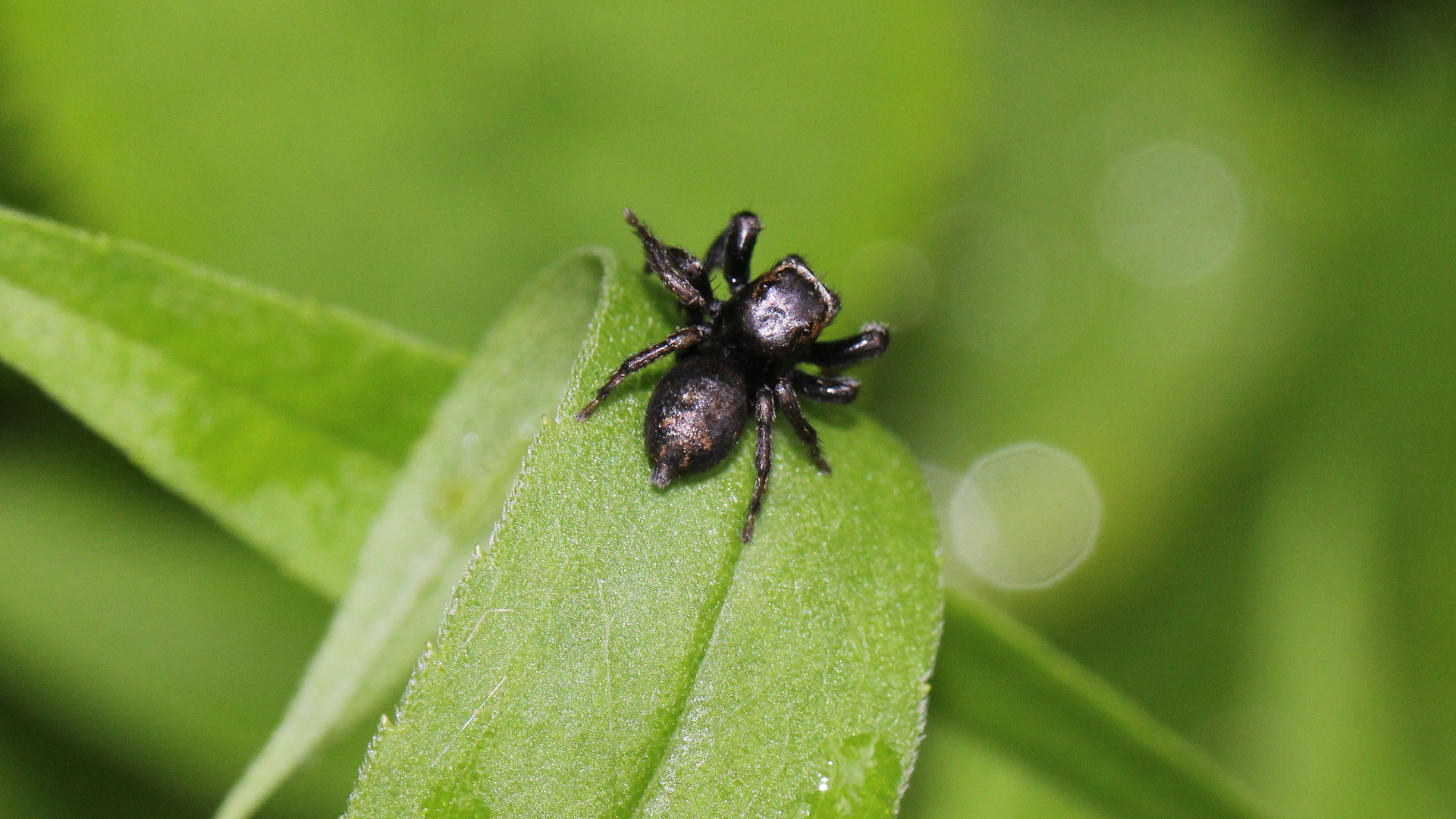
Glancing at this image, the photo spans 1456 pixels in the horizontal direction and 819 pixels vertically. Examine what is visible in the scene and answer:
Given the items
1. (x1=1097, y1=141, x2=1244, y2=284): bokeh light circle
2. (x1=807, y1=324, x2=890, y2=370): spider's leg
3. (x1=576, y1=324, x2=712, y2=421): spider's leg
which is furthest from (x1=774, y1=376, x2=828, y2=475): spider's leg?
(x1=1097, y1=141, x2=1244, y2=284): bokeh light circle

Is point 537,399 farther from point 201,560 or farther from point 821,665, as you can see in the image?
point 201,560

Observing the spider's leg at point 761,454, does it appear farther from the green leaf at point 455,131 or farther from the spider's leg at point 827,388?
the green leaf at point 455,131

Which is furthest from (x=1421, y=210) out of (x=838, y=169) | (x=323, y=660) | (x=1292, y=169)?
(x=323, y=660)

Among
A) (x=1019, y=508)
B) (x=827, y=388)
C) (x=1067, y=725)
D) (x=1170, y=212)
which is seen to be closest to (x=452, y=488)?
(x=827, y=388)

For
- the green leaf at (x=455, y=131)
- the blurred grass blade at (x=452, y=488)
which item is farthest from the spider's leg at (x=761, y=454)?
the green leaf at (x=455, y=131)

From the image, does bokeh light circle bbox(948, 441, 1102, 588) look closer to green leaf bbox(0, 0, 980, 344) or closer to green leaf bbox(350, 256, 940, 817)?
green leaf bbox(0, 0, 980, 344)

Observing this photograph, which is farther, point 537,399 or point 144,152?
point 144,152

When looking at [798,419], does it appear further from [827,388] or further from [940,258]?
[940,258]
